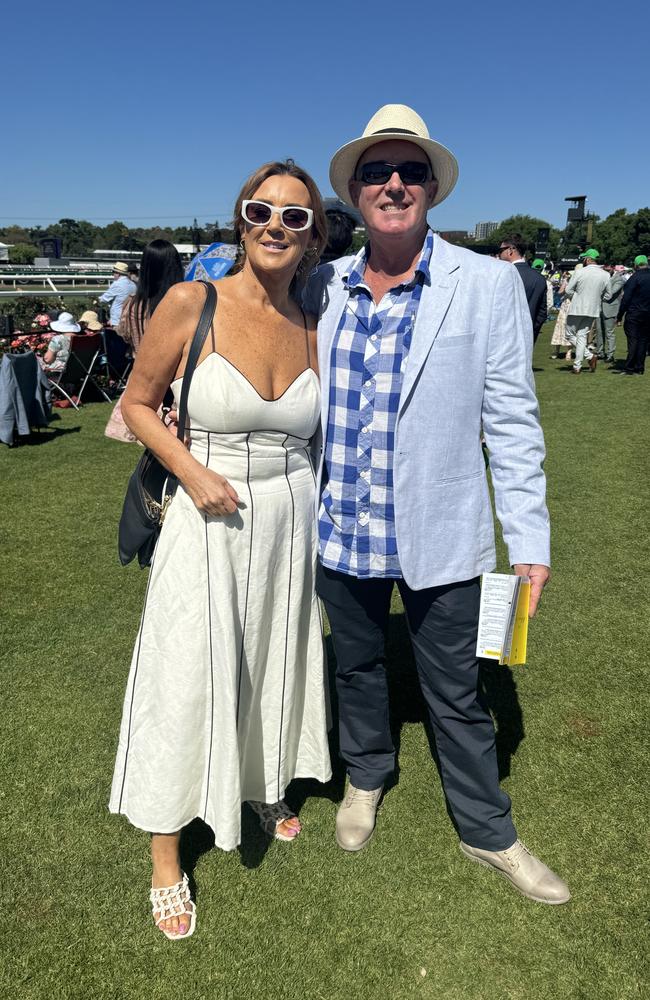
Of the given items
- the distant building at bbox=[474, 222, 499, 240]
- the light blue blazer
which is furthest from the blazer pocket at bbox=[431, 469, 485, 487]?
the distant building at bbox=[474, 222, 499, 240]

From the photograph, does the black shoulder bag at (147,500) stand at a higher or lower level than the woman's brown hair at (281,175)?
lower

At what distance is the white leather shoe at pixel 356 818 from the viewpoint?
2.64m

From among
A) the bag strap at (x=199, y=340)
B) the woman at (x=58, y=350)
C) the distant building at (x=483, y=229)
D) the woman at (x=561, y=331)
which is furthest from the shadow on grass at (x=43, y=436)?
the distant building at (x=483, y=229)

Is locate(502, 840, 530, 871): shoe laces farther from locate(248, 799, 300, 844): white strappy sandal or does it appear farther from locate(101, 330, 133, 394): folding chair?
locate(101, 330, 133, 394): folding chair

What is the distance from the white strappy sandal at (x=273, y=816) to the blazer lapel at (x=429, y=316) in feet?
5.44

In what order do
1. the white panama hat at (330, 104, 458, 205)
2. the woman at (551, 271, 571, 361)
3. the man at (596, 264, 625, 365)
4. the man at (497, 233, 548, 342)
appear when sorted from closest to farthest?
1. the white panama hat at (330, 104, 458, 205)
2. the man at (497, 233, 548, 342)
3. the woman at (551, 271, 571, 361)
4. the man at (596, 264, 625, 365)

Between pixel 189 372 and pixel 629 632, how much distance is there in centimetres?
324

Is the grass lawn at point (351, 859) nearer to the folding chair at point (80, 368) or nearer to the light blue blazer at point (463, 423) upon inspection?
the light blue blazer at point (463, 423)

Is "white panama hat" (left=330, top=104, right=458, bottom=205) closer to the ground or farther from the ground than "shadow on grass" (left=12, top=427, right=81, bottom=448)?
farther from the ground

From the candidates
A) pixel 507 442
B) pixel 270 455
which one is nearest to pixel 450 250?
pixel 507 442

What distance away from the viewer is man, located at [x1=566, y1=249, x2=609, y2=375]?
13.1m

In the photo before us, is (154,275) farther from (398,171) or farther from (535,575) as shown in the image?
(535,575)

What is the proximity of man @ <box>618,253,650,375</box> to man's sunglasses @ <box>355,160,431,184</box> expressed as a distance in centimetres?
1213

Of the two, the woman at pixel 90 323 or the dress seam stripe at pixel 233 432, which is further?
the woman at pixel 90 323
